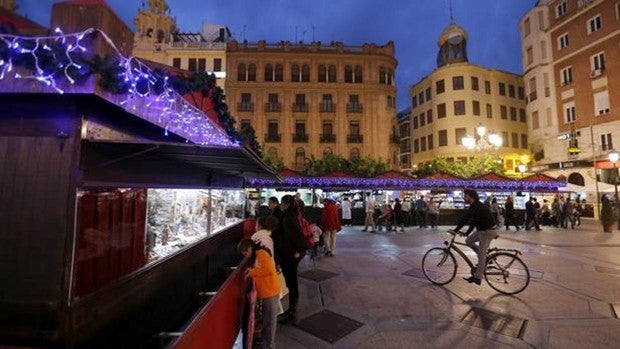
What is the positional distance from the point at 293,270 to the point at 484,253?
372cm

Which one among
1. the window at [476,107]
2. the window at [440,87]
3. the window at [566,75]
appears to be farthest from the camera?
the window at [440,87]

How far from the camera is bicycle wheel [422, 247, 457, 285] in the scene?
7230 millimetres

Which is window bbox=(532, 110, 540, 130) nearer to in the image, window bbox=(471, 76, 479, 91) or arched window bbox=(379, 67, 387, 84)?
window bbox=(471, 76, 479, 91)

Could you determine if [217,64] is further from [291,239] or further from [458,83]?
[291,239]

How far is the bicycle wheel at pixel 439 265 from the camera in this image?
723cm

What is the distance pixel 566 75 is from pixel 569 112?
3.58 m

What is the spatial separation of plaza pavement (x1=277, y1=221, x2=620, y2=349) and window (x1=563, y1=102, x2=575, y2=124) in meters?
27.9

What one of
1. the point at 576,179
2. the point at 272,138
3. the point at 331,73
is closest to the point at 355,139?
the point at 331,73

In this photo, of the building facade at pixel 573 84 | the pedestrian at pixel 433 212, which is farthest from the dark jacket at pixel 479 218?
the building facade at pixel 573 84

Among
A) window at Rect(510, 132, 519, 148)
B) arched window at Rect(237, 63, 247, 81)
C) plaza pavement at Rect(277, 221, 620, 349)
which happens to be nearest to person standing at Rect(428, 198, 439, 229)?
plaza pavement at Rect(277, 221, 620, 349)

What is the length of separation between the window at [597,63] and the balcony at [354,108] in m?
21.4

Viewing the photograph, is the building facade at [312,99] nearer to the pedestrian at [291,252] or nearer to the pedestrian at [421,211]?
the pedestrian at [421,211]

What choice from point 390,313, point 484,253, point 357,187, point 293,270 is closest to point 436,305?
point 390,313

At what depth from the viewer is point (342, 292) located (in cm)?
677
